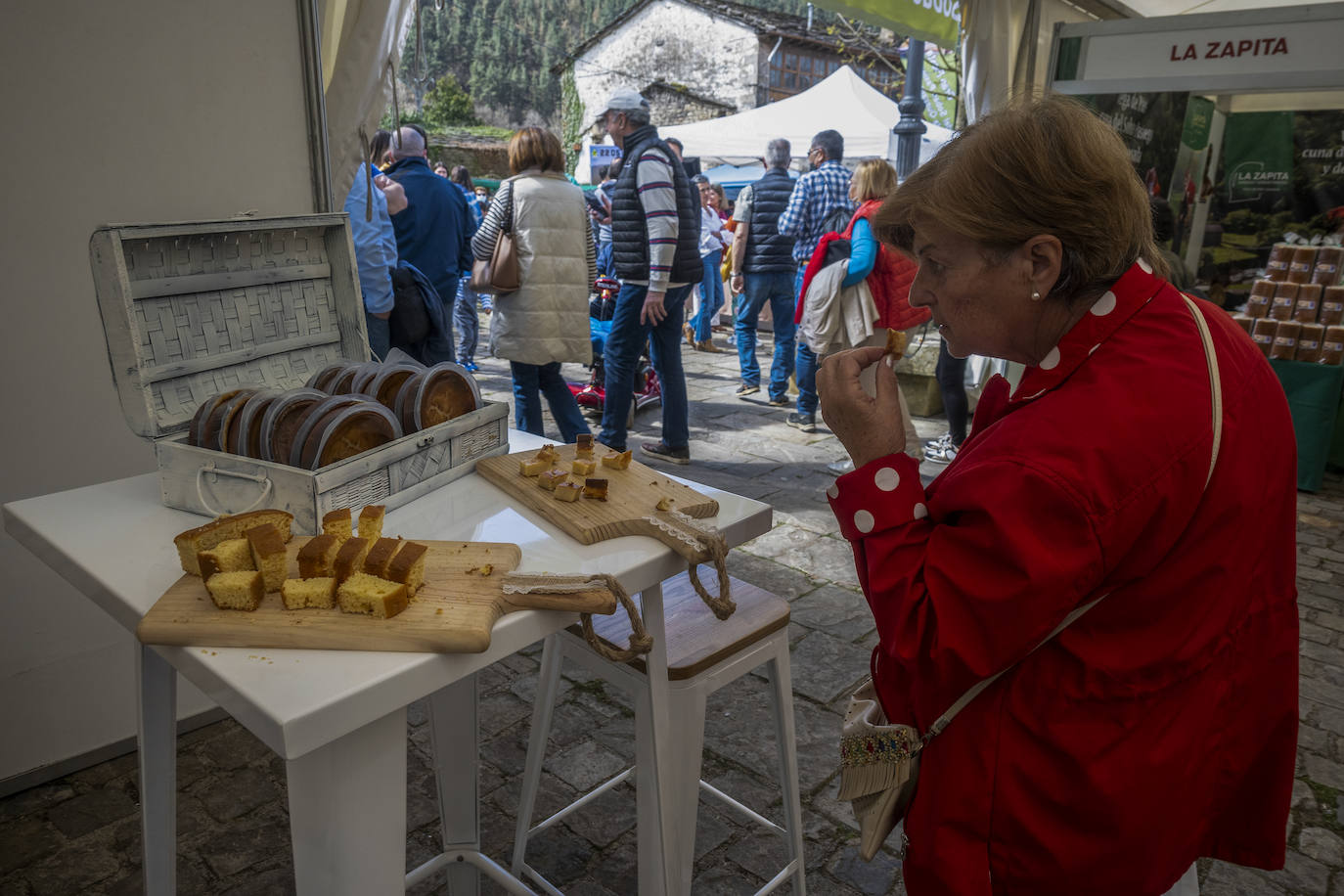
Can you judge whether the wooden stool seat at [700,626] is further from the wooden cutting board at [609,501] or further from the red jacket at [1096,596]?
the red jacket at [1096,596]

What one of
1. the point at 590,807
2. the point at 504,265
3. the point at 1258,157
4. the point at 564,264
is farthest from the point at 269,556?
the point at 1258,157

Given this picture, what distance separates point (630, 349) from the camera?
553 cm

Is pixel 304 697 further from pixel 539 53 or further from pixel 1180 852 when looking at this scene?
pixel 539 53

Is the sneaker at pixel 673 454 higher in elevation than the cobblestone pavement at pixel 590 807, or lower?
higher

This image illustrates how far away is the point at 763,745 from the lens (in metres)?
2.96

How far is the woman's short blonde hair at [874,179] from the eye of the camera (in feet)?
17.3

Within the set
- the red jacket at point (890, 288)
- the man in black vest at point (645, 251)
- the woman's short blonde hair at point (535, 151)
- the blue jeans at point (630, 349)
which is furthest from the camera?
the blue jeans at point (630, 349)

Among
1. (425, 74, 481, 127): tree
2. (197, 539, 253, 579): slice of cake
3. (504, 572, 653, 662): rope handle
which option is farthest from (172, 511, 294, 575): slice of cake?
(425, 74, 481, 127): tree

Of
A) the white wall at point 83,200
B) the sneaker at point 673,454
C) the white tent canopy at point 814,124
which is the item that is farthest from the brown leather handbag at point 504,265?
the white tent canopy at point 814,124

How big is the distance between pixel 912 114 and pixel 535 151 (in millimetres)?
5165

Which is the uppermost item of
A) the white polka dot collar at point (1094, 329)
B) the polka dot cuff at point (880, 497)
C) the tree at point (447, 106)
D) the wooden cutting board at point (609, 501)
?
the tree at point (447, 106)

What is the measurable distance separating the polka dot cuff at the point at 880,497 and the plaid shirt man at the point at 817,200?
233 inches

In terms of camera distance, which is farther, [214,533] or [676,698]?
[676,698]

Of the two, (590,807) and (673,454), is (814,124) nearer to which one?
(673,454)
